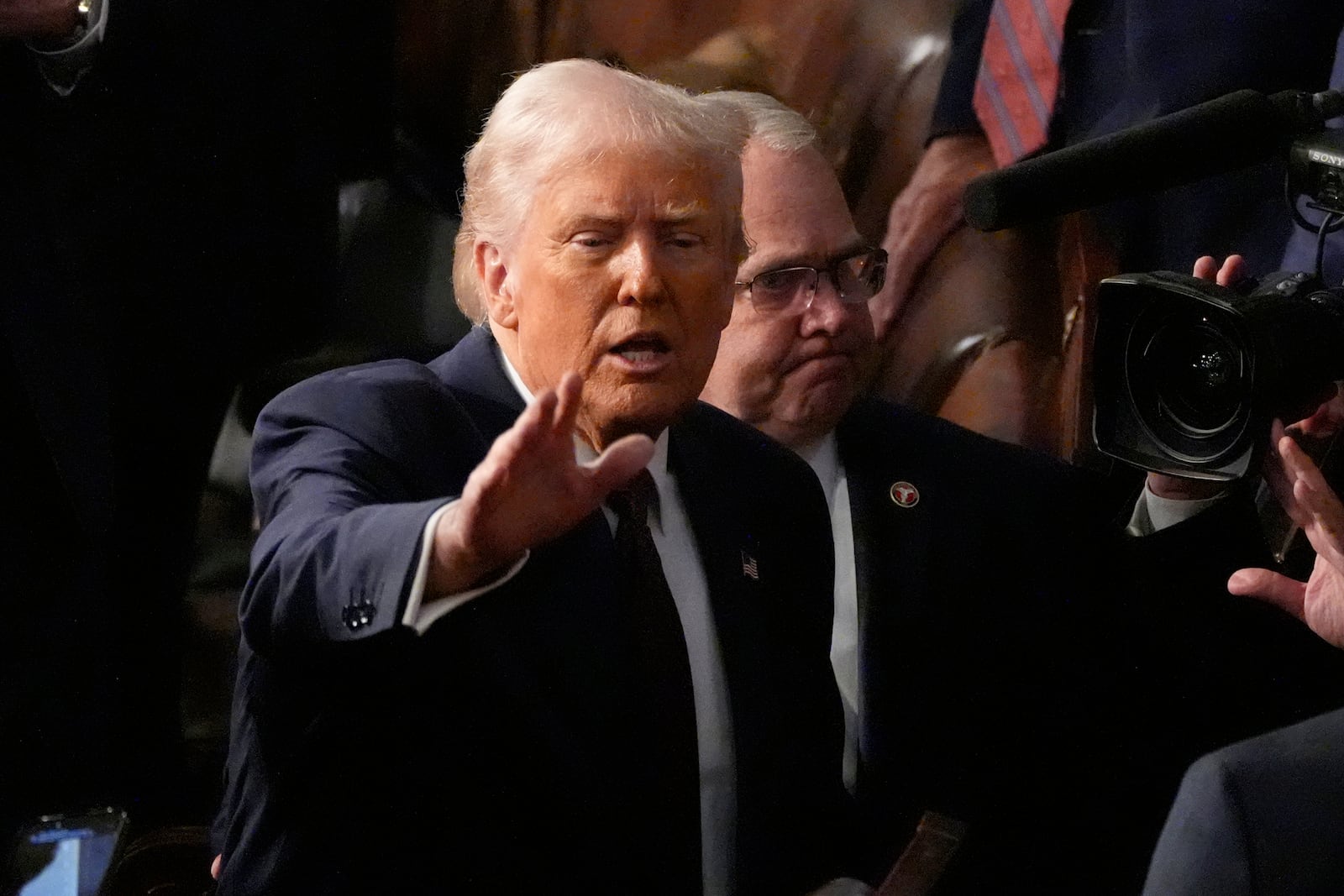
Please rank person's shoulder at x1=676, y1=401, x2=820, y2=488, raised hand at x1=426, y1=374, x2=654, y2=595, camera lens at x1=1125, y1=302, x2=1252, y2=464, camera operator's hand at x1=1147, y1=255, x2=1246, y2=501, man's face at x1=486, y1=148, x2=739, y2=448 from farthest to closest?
camera operator's hand at x1=1147, y1=255, x2=1246, y2=501, person's shoulder at x1=676, y1=401, x2=820, y2=488, camera lens at x1=1125, y1=302, x2=1252, y2=464, man's face at x1=486, y1=148, x2=739, y2=448, raised hand at x1=426, y1=374, x2=654, y2=595

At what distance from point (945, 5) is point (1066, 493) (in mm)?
620

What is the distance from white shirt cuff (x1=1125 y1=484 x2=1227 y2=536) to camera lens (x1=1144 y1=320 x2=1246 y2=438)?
212mm

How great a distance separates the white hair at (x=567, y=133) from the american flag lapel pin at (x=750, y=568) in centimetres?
35

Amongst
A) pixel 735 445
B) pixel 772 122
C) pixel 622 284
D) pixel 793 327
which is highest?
pixel 772 122

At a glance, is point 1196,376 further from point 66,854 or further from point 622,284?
point 66,854

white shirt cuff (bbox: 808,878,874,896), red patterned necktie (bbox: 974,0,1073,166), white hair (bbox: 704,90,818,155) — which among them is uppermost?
red patterned necktie (bbox: 974,0,1073,166)

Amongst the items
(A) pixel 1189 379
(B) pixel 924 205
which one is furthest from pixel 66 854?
(A) pixel 1189 379

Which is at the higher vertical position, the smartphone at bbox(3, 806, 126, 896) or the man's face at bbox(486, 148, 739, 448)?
the man's face at bbox(486, 148, 739, 448)

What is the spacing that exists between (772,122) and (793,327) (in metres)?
0.24

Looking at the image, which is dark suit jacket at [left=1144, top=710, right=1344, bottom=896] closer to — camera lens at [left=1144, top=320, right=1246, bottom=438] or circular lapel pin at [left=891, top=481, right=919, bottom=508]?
camera lens at [left=1144, top=320, right=1246, bottom=438]

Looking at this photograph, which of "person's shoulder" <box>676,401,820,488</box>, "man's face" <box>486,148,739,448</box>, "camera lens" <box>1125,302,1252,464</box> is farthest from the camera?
"person's shoulder" <box>676,401,820,488</box>

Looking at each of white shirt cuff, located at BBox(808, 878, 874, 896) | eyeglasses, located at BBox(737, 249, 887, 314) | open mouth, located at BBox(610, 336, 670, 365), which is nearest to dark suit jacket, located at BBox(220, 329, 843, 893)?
open mouth, located at BBox(610, 336, 670, 365)

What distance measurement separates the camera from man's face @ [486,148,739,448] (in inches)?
61.2

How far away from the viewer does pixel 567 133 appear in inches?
61.8
